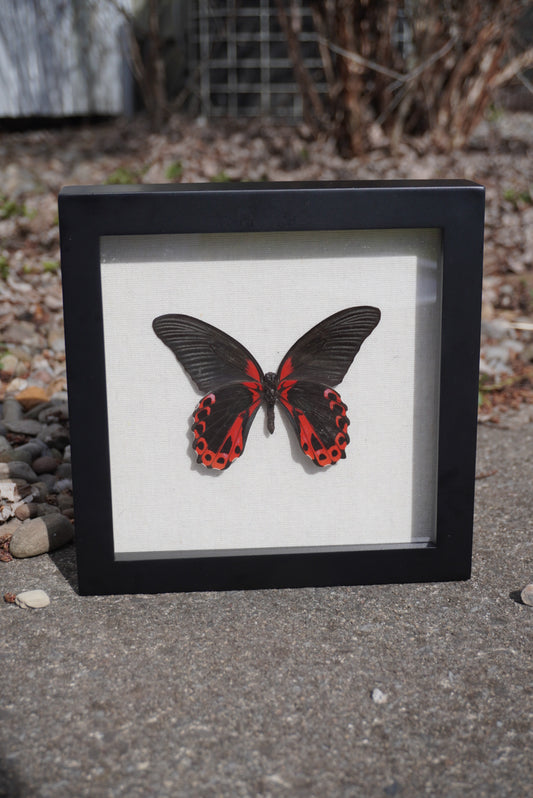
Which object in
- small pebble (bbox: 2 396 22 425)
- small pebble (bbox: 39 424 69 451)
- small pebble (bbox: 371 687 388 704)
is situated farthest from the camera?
small pebble (bbox: 2 396 22 425)

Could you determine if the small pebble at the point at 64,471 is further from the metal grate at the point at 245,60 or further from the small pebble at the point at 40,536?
the metal grate at the point at 245,60

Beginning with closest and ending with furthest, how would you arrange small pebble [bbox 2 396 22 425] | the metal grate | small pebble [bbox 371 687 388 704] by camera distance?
1. small pebble [bbox 371 687 388 704]
2. small pebble [bbox 2 396 22 425]
3. the metal grate

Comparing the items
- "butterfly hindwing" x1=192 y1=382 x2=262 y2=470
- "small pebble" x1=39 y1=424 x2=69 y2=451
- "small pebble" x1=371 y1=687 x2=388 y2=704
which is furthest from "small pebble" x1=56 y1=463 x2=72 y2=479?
"small pebble" x1=371 y1=687 x2=388 y2=704

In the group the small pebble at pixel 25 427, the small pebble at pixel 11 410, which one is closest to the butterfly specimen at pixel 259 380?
the small pebble at pixel 25 427

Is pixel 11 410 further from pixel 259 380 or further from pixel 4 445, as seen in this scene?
pixel 259 380

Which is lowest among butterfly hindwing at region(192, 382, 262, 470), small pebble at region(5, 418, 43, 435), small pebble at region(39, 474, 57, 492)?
small pebble at region(39, 474, 57, 492)

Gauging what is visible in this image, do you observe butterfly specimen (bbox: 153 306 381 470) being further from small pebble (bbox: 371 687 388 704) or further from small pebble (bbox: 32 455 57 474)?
small pebble (bbox: 32 455 57 474)

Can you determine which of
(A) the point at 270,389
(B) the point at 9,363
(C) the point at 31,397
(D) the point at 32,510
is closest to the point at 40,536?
(D) the point at 32,510
